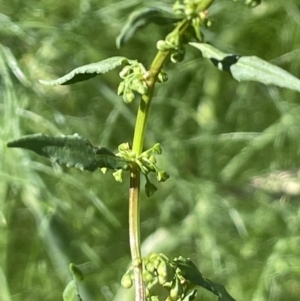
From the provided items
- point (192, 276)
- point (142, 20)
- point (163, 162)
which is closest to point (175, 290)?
point (192, 276)

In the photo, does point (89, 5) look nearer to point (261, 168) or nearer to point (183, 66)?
point (183, 66)

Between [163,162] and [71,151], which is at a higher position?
[163,162]

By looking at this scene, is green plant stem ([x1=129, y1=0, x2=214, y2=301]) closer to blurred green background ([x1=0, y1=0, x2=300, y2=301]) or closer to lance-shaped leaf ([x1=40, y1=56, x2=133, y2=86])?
lance-shaped leaf ([x1=40, y1=56, x2=133, y2=86])

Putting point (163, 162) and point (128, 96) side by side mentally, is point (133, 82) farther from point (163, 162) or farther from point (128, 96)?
point (163, 162)

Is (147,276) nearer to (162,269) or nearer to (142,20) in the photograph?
(162,269)

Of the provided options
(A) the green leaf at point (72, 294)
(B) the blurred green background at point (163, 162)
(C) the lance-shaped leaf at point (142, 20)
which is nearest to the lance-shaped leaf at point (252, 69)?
(C) the lance-shaped leaf at point (142, 20)

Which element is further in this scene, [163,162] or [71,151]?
[163,162]

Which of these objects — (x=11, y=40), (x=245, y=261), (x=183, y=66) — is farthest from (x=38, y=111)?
Result: (x=245, y=261)

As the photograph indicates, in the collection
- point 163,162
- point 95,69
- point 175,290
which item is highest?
point 163,162
